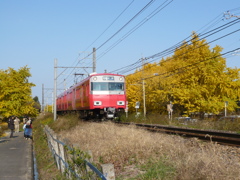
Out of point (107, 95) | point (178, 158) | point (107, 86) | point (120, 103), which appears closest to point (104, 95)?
point (107, 95)

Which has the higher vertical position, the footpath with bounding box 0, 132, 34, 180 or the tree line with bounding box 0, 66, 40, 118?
the tree line with bounding box 0, 66, 40, 118

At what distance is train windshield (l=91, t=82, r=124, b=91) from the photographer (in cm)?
2327

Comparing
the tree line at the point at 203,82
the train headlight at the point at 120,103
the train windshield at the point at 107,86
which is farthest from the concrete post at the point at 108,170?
the tree line at the point at 203,82

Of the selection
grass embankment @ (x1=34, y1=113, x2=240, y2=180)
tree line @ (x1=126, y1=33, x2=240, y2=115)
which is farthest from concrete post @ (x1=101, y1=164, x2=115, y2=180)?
tree line @ (x1=126, y1=33, x2=240, y2=115)

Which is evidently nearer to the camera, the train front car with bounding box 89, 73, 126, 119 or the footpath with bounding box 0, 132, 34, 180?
the footpath with bounding box 0, 132, 34, 180

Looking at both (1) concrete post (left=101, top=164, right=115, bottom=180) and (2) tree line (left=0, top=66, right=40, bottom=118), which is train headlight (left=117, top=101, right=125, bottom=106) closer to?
(1) concrete post (left=101, top=164, right=115, bottom=180)

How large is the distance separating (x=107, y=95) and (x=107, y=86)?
60cm

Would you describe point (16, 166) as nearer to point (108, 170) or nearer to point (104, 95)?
point (108, 170)

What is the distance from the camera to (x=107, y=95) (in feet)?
77.6

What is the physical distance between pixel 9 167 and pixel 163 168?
277 inches

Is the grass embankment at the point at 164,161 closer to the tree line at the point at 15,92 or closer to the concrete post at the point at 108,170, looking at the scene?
the concrete post at the point at 108,170

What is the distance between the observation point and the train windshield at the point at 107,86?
23.3 m

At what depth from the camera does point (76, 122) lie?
808 inches

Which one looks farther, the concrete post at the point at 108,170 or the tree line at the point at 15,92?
the tree line at the point at 15,92
